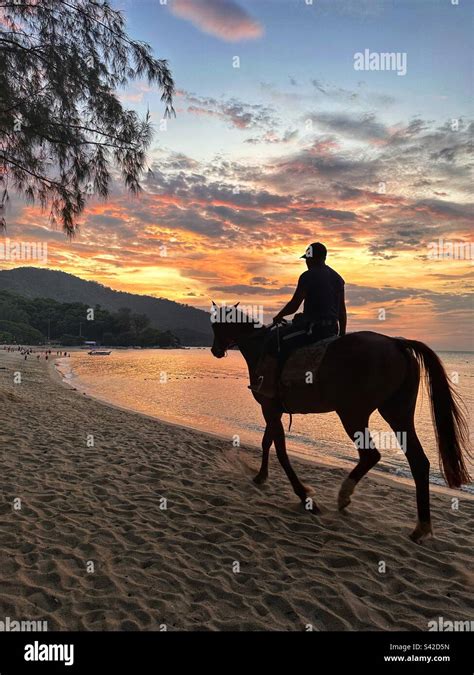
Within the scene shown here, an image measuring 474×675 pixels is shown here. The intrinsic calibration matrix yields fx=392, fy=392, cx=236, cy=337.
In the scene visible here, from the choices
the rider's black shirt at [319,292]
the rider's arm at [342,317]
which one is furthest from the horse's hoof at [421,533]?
the rider's black shirt at [319,292]

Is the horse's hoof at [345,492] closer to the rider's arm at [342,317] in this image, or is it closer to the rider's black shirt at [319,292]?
the rider's arm at [342,317]

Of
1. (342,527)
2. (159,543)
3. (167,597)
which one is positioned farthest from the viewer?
(342,527)

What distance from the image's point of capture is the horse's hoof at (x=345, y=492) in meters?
5.31

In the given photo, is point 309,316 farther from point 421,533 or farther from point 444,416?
point 421,533

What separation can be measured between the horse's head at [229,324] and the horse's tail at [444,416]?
2360 millimetres

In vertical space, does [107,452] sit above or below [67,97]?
below

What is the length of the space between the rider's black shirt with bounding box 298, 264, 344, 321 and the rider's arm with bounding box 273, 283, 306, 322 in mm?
43

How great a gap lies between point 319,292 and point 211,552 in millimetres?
3453

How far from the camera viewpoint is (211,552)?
421 centimetres
